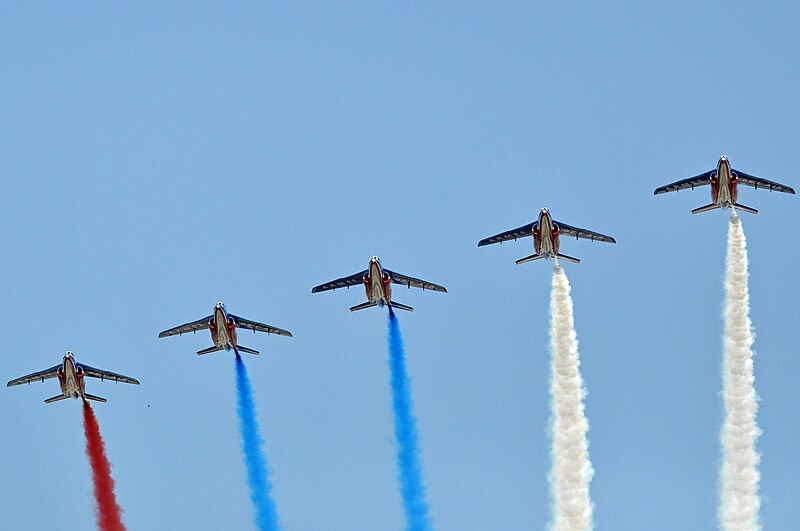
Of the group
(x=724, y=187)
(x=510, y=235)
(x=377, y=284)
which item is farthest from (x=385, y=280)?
(x=724, y=187)

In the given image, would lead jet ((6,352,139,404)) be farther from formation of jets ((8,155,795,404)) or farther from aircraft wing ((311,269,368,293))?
aircraft wing ((311,269,368,293))

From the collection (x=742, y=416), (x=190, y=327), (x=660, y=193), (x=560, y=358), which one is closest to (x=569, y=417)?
(x=560, y=358)

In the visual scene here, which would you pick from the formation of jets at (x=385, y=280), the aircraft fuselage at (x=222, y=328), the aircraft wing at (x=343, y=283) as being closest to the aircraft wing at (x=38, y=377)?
the formation of jets at (x=385, y=280)

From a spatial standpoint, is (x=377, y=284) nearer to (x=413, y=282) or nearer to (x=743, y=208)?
(x=413, y=282)

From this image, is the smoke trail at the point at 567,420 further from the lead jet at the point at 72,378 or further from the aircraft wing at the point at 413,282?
the lead jet at the point at 72,378

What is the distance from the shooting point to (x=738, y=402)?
76.6 meters

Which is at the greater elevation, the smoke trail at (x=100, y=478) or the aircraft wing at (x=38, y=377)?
the aircraft wing at (x=38, y=377)

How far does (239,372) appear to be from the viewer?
8081 cm

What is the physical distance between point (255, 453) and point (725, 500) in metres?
26.6

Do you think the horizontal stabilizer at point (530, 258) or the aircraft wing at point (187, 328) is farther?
the aircraft wing at point (187, 328)

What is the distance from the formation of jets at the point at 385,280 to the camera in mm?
73812

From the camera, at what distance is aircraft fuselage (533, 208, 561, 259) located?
7350 centimetres

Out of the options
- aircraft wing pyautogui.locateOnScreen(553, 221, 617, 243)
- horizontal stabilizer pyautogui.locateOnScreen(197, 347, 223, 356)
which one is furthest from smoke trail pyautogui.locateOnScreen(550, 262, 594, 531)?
horizontal stabilizer pyautogui.locateOnScreen(197, 347, 223, 356)

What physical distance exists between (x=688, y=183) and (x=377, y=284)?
1938 centimetres
